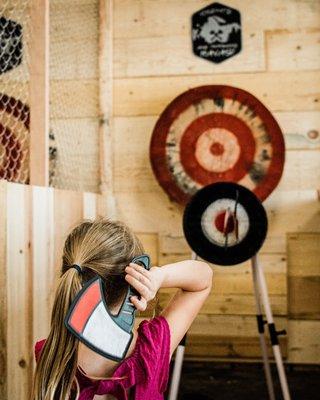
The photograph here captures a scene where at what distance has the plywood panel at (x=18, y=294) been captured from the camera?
168 cm

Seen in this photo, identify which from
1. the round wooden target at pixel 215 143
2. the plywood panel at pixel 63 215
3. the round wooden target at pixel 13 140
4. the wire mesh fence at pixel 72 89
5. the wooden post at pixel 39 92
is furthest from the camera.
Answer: the wire mesh fence at pixel 72 89

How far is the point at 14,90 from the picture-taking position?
2.96 meters

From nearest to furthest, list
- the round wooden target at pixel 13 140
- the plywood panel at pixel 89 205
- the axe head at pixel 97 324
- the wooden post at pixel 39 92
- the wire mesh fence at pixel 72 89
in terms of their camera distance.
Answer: the axe head at pixel 97 324 → the wooden post at pixel 39 92 → the round wooden target at pixel 13 140 → the plywood panel at pixel 89 205 → the wire mesh fence at pixel 72 89

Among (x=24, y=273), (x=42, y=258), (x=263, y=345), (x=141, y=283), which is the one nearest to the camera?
(x=141, y=283)

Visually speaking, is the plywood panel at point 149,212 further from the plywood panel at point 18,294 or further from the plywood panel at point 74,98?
the plywood panel at point 18,294

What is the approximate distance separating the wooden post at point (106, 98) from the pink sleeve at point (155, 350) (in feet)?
5.78

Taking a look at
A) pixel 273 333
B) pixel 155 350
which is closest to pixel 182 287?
pixel 155 350

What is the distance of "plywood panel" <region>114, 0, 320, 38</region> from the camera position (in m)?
2.84

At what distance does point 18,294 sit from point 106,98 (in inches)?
60.9

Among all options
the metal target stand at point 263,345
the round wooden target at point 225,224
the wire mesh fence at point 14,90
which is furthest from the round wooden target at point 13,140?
the metal target stand at point 263,345

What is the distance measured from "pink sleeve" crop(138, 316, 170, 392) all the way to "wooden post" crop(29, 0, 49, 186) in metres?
0.94

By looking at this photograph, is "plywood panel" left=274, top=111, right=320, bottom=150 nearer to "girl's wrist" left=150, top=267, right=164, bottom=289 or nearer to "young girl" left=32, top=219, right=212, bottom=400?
"young girl" left=32, top=219, right=212, bottom=400

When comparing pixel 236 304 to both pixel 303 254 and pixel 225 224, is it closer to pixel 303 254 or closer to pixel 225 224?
pixel 303 254

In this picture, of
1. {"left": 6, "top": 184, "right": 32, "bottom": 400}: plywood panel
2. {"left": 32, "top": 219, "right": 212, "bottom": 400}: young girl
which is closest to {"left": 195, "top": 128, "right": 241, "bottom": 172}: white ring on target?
{"left": 6, "top": 184, "right": 32, "bottom": 400}: plywood panel
